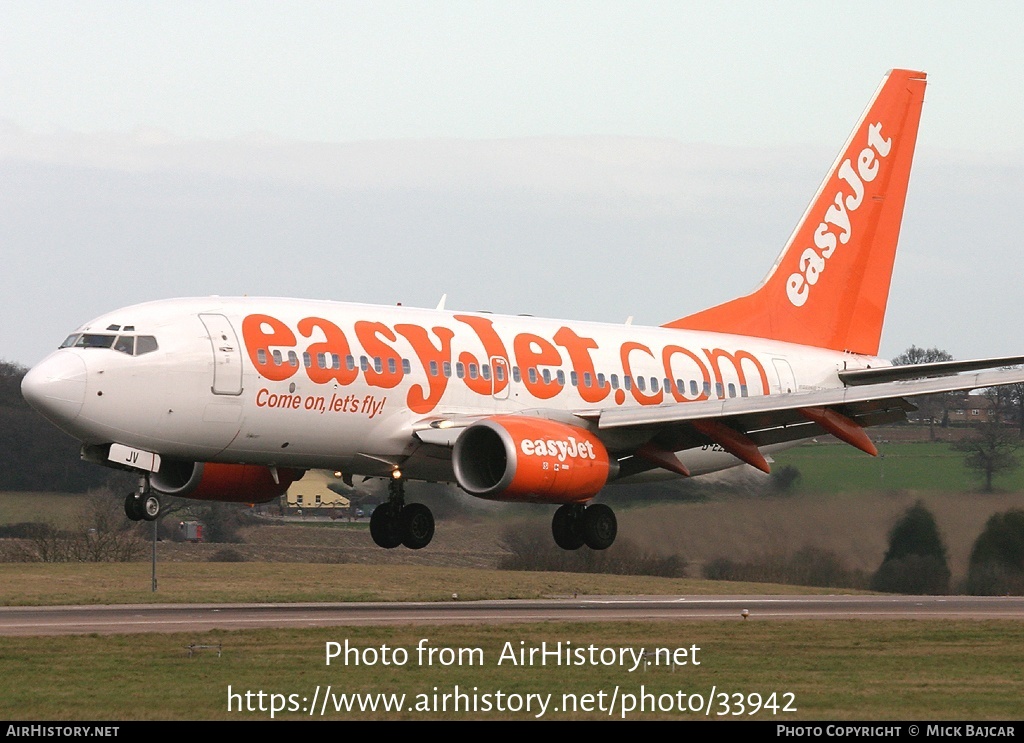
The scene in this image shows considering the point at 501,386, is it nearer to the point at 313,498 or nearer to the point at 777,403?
the point at 777,403

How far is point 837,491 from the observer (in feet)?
151

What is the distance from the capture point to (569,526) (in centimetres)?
3741

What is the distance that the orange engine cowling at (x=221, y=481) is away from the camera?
119 feet

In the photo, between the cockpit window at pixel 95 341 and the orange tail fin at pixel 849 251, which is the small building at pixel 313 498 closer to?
the orange tail fin at pixel 849 251

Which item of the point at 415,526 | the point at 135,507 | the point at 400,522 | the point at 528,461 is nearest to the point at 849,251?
the point at 415,526

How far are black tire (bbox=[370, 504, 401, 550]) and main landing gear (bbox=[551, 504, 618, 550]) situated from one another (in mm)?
3591

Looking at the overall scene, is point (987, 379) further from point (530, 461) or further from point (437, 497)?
point (437, 497)

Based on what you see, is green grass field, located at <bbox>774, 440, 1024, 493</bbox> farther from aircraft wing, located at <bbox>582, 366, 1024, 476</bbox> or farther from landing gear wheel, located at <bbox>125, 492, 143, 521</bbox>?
landing gear wheel, located at <bbox>125, 492, 143, 521</bbox>

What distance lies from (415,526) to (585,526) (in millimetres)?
3844

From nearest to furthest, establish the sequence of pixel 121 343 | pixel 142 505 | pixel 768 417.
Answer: pixel 121 343, pixel 142 505, pixel 768 417

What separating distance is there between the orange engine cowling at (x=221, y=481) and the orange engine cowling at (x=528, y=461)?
454 cm

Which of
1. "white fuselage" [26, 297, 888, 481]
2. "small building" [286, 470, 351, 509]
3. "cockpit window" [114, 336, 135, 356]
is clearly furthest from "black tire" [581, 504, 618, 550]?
"small building" [286, 470, 351, 509]

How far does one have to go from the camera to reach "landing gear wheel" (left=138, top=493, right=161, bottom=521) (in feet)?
105

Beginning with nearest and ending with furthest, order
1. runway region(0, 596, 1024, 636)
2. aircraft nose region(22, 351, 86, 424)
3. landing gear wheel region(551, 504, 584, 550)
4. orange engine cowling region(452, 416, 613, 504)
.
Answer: aircraft nose region(22, 351, 86, 424)
runway region(0, 596, 1024, 636)
orange engine cowling region(452, 416, 613, 504)
landing gear wheel region(551, 504, 584, 550)
